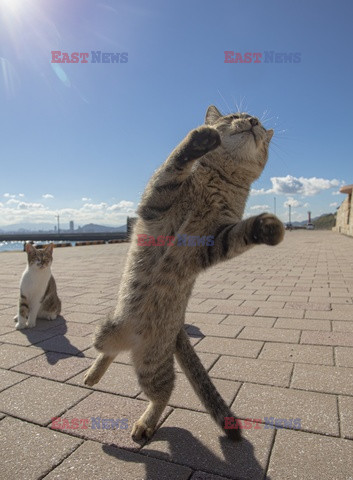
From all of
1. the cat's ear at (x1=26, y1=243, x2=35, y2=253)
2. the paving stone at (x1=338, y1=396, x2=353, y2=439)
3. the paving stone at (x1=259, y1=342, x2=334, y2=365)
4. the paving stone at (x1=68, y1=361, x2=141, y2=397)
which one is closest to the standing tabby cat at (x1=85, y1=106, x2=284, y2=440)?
the paving stone at (x1=68, y1=361, x2=141, y2=397)

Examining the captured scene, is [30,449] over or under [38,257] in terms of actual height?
under

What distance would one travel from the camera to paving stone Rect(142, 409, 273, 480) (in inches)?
67.0

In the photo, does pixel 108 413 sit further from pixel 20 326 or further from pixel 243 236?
pixel 20 326

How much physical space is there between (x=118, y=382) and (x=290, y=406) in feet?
4.04

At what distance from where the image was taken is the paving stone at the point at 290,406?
2024 millimetres

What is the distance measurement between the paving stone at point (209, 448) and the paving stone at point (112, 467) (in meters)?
0.07

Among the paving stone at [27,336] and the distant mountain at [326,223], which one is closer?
the paving stone at [27,336]

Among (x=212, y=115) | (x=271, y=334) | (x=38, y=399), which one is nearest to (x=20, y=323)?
(x=38, y=399)

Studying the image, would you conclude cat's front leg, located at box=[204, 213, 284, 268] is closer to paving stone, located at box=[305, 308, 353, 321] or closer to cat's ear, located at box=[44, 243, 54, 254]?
paving stone, located at box=[305, 308, 353, 321]

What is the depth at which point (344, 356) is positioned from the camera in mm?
2936

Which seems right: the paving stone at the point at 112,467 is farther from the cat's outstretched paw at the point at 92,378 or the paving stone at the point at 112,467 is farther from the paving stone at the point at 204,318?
the paving stone at the point at 204,318

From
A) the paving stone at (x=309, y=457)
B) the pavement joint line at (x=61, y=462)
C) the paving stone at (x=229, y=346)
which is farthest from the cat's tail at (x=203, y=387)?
the paving stone at (x=229, y=346)

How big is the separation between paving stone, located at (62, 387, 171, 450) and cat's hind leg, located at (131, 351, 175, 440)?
114 millimetres

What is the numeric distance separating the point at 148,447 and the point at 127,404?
1.52 ft
